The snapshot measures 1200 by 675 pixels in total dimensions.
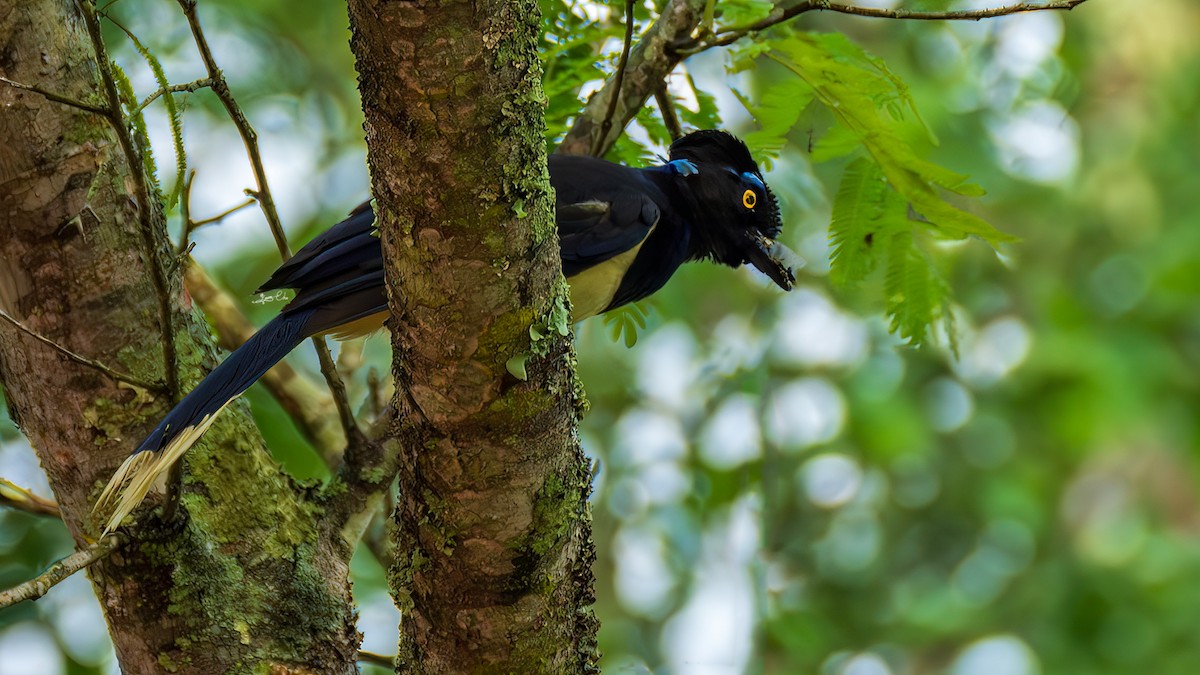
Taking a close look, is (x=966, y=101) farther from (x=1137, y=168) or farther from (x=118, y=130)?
(x=118, y=130)

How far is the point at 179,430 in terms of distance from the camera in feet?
7.82

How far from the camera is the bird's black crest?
3.87 metres

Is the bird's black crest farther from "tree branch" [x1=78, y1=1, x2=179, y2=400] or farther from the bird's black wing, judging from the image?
"tree branch" [x1=78, y1=1, x2=179, y2=400]

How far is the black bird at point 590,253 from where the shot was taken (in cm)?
245

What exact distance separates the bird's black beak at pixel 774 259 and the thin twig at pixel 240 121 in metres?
1.57

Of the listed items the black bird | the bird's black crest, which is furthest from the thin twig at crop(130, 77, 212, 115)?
the bird's black crest

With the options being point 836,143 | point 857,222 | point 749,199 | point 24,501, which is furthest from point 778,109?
point 24,501

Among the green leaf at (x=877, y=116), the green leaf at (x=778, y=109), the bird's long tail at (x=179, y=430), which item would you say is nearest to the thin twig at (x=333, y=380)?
the bird's long tail at (x=179, y=430)

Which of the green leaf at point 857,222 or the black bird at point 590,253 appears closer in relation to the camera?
the black bird at point 590,253

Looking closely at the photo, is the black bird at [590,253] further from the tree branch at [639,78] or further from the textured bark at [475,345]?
the textured bark at [475,345]

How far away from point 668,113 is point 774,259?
2.05ft

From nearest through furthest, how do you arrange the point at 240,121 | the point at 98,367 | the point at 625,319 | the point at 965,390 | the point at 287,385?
1. the point at 98,367
2. the point at 240,121
3. the point at 625,319
4. the point at 287,385
5. the point at 965,390

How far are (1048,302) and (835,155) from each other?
6378 millimetres

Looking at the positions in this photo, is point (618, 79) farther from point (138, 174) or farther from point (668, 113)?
point (138, 174)
